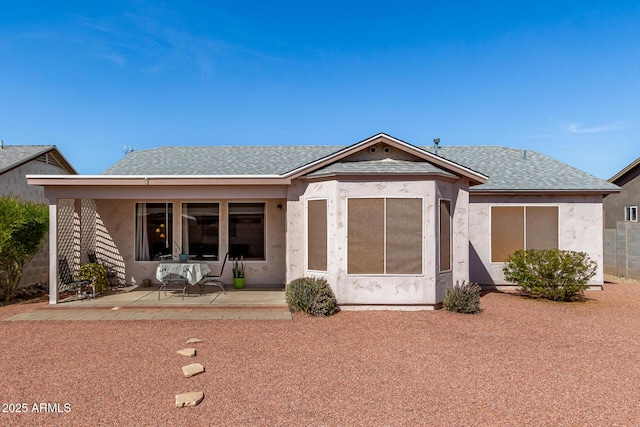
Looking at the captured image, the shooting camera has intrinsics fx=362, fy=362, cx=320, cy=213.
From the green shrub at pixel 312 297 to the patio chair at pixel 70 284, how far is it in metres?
5.44

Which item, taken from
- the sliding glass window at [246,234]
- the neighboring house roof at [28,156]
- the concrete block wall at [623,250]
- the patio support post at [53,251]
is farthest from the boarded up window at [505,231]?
the neighboring house roof at [28,156]

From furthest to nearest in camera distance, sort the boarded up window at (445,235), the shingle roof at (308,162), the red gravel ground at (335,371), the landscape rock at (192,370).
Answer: the shingle roof at (308,162) < the boarded up window at (445,235) < the landscape rock at (192,370) < the red gravel ground at (335,371)

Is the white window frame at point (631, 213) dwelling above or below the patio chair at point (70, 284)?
above

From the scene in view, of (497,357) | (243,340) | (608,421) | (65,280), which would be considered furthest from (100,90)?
(608,421)

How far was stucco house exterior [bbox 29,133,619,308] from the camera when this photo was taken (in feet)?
26.7

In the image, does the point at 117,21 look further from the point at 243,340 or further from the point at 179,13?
the point at 243,340

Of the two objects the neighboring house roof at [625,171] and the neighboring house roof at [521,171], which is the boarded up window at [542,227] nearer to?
the neighboring house roof at [521,171]

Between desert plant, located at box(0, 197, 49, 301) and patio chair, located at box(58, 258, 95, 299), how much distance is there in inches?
31.9

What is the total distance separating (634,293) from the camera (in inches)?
424

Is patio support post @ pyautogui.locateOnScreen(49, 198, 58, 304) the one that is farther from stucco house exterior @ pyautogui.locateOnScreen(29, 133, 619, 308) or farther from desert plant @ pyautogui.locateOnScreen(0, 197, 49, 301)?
desert plant @ pyautogui.locateOnScreen(0, 197, 49, 301)

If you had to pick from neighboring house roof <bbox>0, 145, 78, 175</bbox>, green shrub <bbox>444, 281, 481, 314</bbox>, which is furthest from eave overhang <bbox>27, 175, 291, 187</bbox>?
green shrub <bbox>444, 281, 481, 314</bbox>

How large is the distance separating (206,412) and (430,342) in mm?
3844

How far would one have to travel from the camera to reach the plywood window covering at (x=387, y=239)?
8086mm

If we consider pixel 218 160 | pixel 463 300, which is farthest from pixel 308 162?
pixel 463 300
